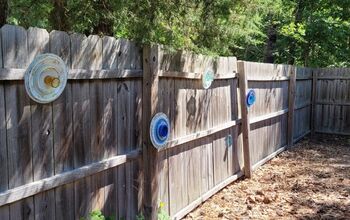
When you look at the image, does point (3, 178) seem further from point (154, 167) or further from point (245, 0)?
point (245, 0)

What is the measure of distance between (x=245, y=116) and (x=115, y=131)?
354 cm

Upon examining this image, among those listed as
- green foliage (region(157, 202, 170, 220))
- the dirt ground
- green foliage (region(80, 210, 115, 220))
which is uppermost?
green foliage (region(80, 210, 115, 220))

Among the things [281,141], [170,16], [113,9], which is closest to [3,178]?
[113,9]

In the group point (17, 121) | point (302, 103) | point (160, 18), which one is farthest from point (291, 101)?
point (17, 121)

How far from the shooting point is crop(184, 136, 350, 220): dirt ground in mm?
5332

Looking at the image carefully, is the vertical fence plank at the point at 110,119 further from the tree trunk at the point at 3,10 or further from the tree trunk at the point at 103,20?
the tree trunk at the point at 3,10

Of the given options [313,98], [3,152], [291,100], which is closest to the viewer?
[3,152]

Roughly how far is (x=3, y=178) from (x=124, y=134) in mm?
1432

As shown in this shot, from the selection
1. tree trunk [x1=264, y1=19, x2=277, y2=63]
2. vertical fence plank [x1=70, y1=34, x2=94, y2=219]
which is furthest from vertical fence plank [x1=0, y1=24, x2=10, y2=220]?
tree trunk [x1=264, y1=19, x2=277, y2=63]

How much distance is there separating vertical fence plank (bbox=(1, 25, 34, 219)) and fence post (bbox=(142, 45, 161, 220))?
151cm

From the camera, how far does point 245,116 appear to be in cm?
684

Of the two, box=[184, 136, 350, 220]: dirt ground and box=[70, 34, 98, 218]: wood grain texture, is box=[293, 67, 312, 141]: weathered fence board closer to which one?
box=[184, 136, 350, 220]: dirt ground

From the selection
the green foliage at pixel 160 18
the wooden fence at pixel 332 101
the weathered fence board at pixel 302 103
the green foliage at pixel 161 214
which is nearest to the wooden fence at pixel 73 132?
the green foliage at pixel 161 214

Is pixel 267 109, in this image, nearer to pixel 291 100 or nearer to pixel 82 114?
pixel 291 100
